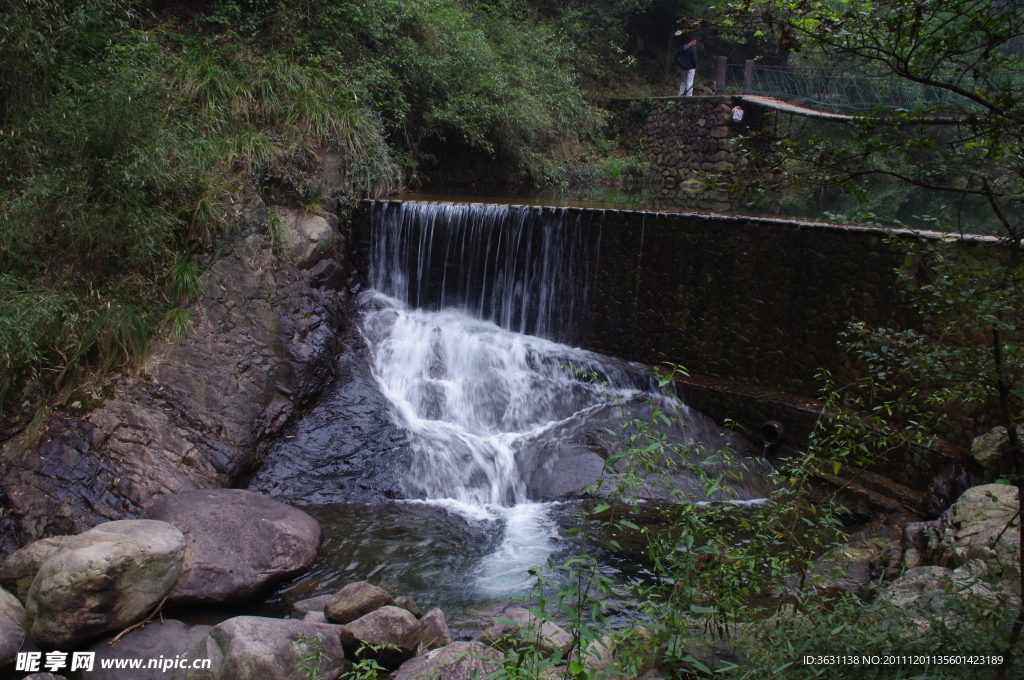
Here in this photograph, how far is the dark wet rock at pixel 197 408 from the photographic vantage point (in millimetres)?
5160

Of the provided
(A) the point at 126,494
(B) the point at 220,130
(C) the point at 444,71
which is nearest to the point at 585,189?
(C) the point at 444,71

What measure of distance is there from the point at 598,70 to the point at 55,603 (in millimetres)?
17476

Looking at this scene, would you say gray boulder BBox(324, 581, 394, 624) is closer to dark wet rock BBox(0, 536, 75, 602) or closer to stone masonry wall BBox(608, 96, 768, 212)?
dark wet rock BBox(0, 536, 75, 602)

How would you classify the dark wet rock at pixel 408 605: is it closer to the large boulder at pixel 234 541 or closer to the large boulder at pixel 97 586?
the large boulder at pixel 234 541

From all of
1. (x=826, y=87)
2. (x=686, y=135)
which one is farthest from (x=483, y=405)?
(x=826, y=87)

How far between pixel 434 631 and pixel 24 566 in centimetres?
258

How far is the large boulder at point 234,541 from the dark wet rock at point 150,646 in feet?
0.94

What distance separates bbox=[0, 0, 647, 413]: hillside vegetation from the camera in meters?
6.04

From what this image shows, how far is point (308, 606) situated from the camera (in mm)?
4461

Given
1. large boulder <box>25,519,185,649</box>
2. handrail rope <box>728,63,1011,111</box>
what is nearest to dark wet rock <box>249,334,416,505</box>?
large boulder <box>25,519,185,649</box>

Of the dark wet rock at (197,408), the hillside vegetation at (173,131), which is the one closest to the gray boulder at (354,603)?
the dark wet rock at (197,408)

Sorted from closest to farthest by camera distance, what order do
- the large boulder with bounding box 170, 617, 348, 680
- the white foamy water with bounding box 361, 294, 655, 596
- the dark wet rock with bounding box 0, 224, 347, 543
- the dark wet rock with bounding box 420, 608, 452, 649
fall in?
the large boulder with bounding box 170, 617, 348, 680, the dark wet rock with bounding box 420, 608, 452, 649, the dark wet rock with bounding box 0, 224, 347, 543, the white foamy water with bounding box 361, 294, 655, 596

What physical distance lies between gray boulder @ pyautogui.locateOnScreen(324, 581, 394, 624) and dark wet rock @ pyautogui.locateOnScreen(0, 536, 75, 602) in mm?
1644

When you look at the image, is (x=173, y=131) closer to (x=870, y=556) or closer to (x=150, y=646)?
(x=150, y=646)
